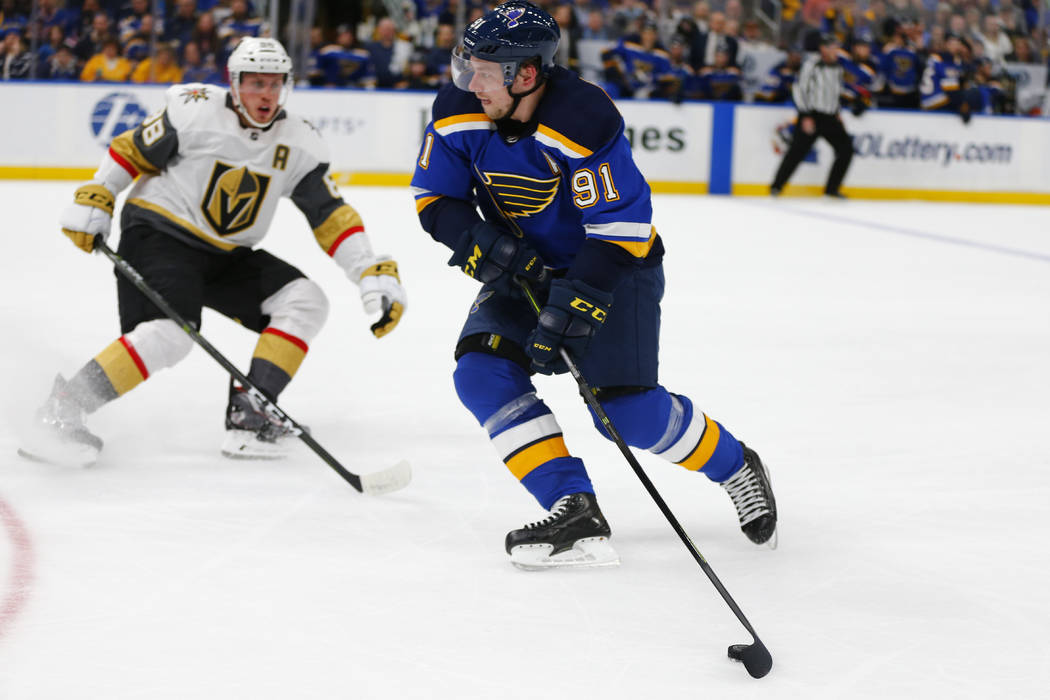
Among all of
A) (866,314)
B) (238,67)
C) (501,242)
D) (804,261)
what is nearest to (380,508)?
(501,242)

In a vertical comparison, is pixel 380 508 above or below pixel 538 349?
below

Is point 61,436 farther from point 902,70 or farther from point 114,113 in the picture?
point 902,70

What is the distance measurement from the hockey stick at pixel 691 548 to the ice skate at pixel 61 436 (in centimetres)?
122

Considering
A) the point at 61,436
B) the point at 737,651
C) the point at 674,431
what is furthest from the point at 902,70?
the point at 737,651

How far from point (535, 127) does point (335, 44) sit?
26.9 feet

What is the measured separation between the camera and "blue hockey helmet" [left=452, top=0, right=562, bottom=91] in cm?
218

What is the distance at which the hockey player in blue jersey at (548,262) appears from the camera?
7.27 feet

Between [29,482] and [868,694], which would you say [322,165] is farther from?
[868,694]

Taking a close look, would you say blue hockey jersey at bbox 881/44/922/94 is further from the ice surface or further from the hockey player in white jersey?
the hockey player in white jersey

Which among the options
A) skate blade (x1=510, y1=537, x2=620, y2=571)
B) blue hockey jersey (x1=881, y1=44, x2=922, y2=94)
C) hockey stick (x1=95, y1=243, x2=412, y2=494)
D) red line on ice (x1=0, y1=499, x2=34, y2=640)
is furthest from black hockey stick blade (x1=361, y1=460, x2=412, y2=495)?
blue hockey jersey (x1=881, y1=44, x2=922, y2=94)

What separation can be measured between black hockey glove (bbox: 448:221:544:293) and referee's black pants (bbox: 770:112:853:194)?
8036 mm

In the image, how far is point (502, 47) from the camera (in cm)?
218

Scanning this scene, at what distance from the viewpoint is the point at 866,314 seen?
17.4 feet

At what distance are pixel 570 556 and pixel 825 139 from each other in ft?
27.5
